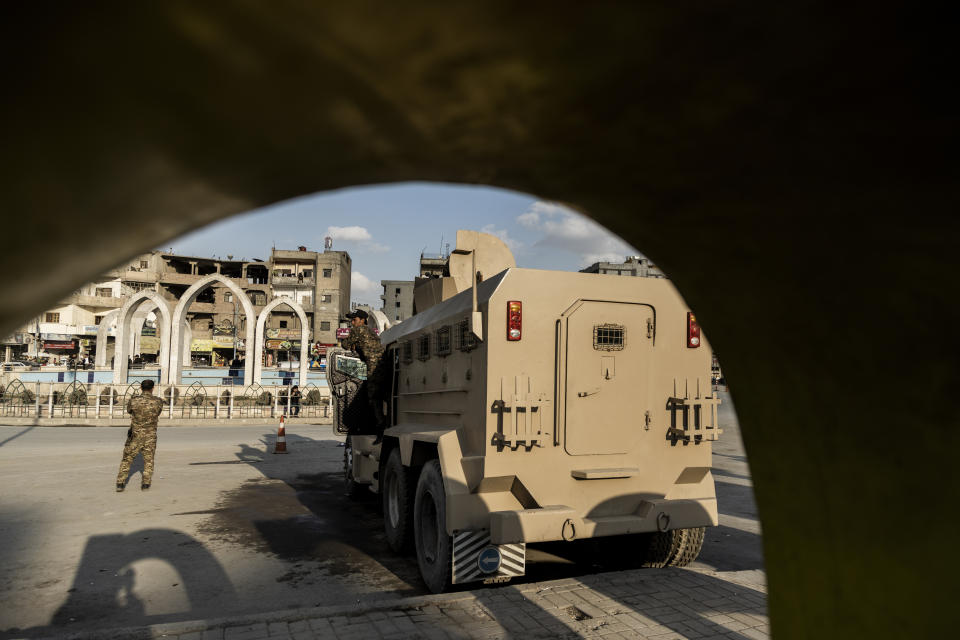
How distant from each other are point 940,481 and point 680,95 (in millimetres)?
1247

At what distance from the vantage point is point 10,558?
6.70 meters

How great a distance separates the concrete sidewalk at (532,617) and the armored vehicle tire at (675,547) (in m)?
0.65

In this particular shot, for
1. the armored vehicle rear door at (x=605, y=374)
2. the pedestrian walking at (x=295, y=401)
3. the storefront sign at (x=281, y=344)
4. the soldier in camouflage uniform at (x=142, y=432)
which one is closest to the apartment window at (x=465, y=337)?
the armored vehicle rear door at (x=605, y=374)

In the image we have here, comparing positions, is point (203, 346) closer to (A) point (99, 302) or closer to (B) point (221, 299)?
(B) point (221, 299)

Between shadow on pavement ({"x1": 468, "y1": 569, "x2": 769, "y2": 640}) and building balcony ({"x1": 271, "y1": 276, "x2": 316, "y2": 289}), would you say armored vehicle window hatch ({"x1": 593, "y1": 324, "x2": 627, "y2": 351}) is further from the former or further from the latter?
building balcony ({"x1": 271, "y1": 276, "x2": 316, "y2": 289})

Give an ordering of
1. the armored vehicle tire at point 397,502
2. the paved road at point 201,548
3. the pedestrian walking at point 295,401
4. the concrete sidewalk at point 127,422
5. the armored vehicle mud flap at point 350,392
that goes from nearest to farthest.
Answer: the paved road at point 201,548
the armored vehicle tire at point 397,502
the armored vehicle mud flap at point 350,392
the concrete sidewalk at point 127,422
the pedestrian walking at point 295,401

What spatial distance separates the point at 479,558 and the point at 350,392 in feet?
15.7

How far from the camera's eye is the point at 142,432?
1022cm

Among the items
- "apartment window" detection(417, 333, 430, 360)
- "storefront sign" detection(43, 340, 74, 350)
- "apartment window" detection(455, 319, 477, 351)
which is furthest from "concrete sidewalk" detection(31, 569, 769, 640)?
"storefront sign" detection(43, 340, 74, 350)

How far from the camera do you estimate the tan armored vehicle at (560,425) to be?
197 inches

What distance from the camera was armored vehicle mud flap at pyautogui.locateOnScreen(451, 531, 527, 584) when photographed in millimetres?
5094

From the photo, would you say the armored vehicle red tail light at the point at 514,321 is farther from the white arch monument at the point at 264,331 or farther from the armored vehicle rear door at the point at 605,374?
the white arch monument at the point at 264,331

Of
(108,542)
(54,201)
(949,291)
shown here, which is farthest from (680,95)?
(108,542)

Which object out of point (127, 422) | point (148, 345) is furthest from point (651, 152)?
point (148, 345)
